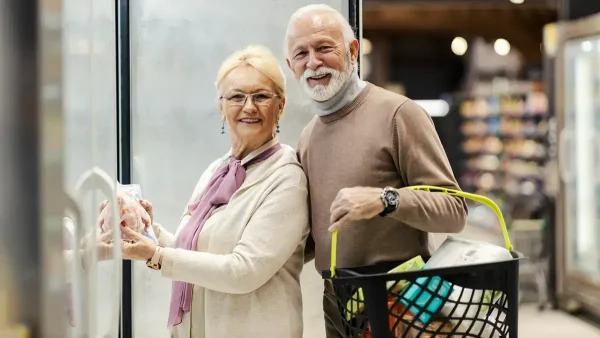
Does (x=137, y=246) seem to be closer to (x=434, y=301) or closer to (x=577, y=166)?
(x=434, y=301)

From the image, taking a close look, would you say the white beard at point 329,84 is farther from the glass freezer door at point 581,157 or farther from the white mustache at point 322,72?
the glass freezer door at point 581,157

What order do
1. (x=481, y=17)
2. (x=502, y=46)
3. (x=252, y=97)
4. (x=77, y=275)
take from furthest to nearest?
1. (x=502, y=46)
2. (x=481, y=17)
3. (x=252, y=97)
4. (x=77, y=275)

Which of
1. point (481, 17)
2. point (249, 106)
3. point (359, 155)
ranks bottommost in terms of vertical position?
point (359, 155)

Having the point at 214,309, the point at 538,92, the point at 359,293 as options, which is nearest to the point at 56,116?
the point at 359,293

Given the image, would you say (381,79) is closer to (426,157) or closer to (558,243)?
(558,243)

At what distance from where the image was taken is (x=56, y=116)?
0.92 meters

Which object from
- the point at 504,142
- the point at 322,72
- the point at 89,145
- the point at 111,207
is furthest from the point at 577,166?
the point at 89,145

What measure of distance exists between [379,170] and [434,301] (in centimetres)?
40

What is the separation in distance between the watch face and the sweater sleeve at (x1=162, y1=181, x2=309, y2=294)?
34 cm

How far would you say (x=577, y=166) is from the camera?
20.3 feet

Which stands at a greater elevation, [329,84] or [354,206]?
[329,84]

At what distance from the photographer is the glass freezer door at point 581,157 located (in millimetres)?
6004

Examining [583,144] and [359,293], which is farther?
[583,144]

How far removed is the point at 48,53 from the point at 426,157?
0.93 m
